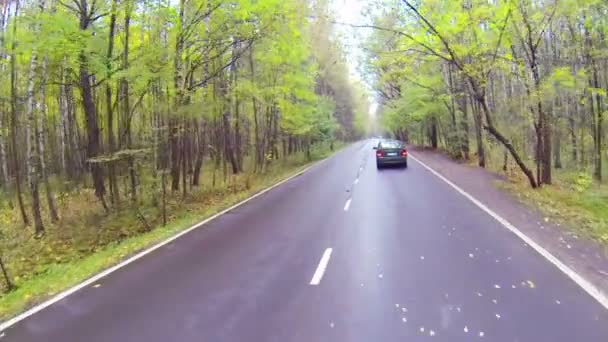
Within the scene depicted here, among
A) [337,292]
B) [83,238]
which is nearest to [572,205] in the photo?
[337,292]

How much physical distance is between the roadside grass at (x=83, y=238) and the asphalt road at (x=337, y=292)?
1018 mm

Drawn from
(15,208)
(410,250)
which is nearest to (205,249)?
(410,250)

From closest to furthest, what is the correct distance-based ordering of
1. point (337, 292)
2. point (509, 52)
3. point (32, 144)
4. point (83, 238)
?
point (337, 292) < point (83, 238) < point (32, 144) < point (509, 52)

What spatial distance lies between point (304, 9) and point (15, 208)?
54.5ft

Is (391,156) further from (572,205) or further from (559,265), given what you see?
(559,265)

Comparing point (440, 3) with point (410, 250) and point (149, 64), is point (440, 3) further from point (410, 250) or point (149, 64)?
point (410, 250)

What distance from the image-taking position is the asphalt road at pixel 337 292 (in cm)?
457

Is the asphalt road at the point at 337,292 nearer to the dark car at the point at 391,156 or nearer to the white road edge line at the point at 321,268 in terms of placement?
the white road edge line at the point at 321,268

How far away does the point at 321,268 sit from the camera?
6.79 metres

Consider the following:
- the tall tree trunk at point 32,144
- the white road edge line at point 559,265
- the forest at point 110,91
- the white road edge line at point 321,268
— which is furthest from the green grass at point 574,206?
the tall tree trunk at point 32,144

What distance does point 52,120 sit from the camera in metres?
26.5

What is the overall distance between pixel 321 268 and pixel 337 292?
1104 mm

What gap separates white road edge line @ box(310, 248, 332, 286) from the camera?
618 centimetres

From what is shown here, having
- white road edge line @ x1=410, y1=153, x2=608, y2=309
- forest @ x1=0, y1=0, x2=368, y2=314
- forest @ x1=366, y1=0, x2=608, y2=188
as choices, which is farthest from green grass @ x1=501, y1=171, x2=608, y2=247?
forest @ x1=0, y1=0, x2=368, y2=314
